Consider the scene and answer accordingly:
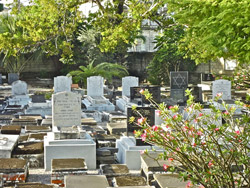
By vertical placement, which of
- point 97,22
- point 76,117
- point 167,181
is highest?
point 97,22

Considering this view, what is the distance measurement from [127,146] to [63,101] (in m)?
2.01

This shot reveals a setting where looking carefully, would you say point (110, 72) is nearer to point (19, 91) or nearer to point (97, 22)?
point (19, 91)

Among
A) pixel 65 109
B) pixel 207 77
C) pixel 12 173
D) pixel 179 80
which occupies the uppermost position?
pixel 207 77

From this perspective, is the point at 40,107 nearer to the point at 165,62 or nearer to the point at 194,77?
the point at 165,62

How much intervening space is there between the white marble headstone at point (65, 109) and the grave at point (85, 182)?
354 cm

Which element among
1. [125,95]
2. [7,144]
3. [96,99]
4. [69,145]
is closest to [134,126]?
[69,145]

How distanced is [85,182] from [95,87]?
12.5m

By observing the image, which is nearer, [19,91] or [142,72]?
[19,91]

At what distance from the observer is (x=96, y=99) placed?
17625mm

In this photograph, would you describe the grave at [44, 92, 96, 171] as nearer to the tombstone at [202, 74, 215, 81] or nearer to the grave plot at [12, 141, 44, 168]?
the grave plot at [12, 141, 44, 168]

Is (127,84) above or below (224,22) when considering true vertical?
below

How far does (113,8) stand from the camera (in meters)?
14.7

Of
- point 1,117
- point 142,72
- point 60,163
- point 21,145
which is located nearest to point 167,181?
point 60,163

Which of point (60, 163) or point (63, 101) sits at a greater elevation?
point (63, 101)
